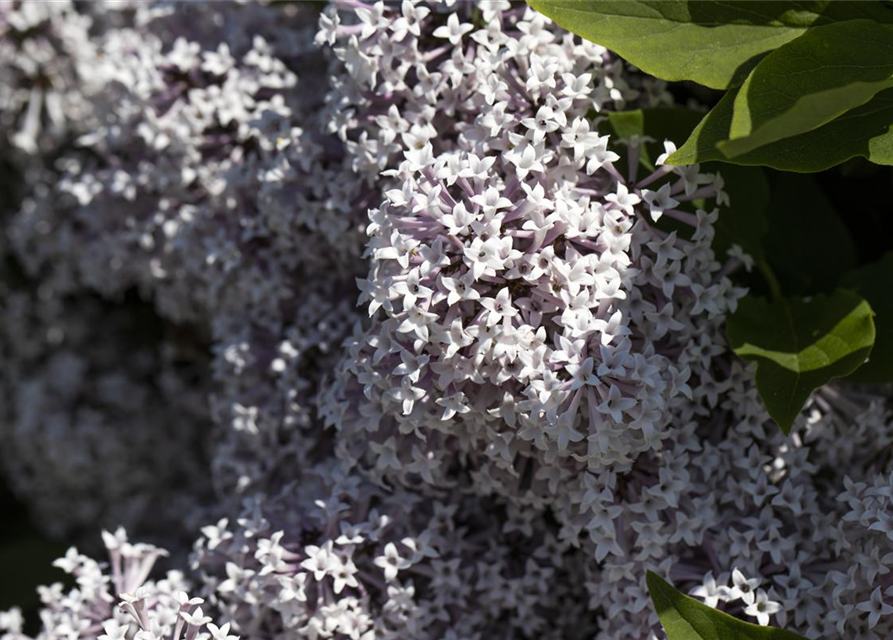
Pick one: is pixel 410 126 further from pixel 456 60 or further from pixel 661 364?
pixel 661 364

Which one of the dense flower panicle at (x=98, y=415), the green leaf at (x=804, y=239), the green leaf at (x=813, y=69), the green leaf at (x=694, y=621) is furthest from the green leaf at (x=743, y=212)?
the dense flower panicle at (x=98, y=415)

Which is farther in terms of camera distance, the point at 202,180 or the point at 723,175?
the point at 202,180

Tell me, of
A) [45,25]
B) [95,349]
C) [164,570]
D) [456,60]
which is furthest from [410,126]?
[95,349]

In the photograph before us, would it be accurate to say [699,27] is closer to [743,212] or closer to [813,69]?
[813,69]

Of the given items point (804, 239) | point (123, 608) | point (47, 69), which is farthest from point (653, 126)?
point (47, 69)

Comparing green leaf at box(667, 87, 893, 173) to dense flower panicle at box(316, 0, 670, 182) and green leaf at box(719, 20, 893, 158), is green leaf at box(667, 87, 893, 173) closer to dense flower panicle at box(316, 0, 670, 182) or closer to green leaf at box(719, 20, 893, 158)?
green leaf at box(719, 20, 893, 158)

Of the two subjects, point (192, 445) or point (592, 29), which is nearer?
point (592, 29)

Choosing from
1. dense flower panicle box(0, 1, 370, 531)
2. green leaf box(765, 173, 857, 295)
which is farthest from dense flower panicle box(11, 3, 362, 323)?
green leaf box(765, 173, 857, 295)
